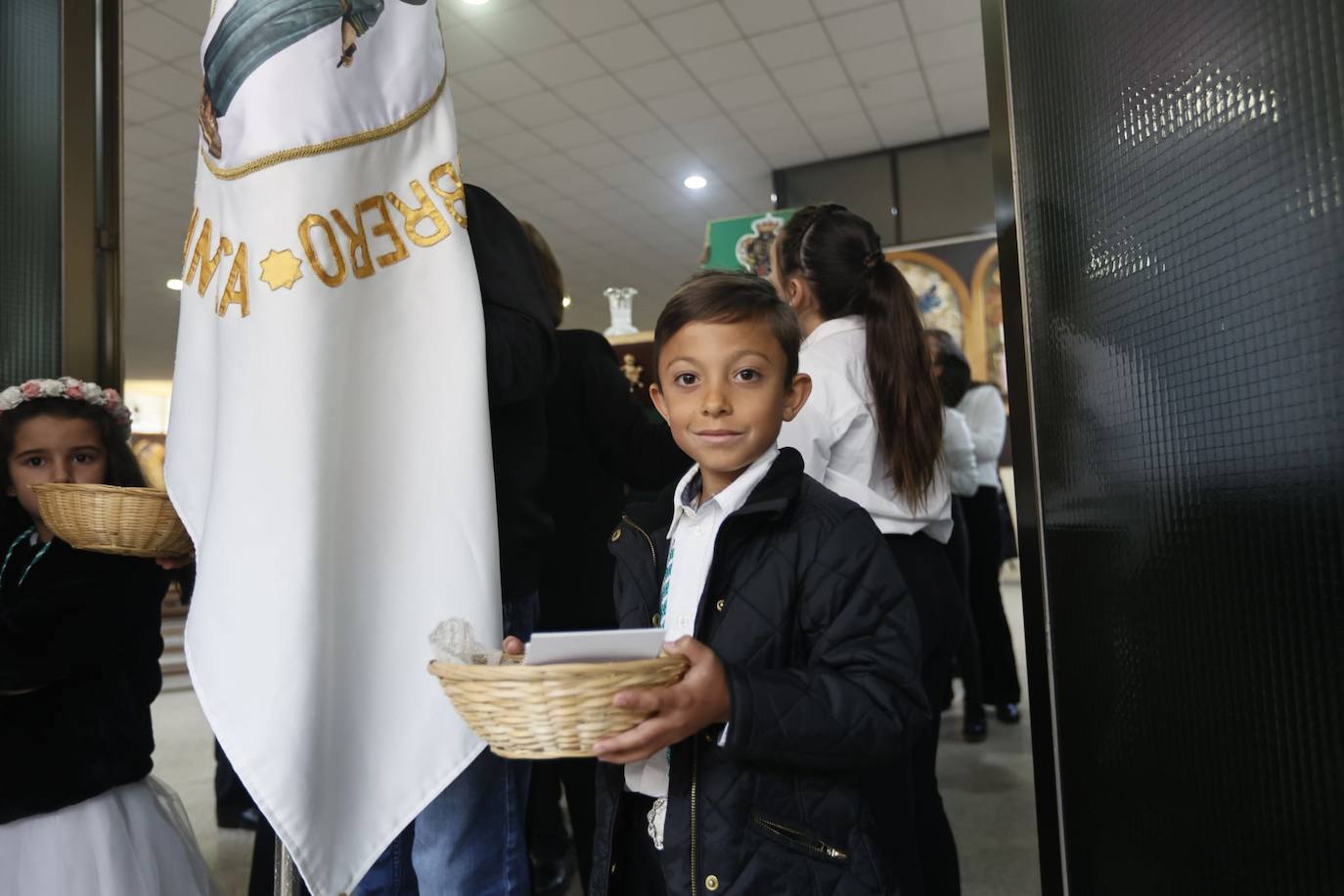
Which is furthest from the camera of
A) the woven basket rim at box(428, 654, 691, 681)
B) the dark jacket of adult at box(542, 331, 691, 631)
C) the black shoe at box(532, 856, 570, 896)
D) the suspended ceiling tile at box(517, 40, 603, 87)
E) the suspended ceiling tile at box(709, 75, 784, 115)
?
the suspended ceiling tile at box(709, 75, 784, 115)

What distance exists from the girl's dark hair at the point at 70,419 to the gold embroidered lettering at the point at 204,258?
0.51 m

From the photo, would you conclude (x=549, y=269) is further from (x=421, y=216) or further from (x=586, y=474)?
(x=421, y=216)

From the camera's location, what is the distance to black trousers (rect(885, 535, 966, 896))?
1.62 meters

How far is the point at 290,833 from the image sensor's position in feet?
3.54

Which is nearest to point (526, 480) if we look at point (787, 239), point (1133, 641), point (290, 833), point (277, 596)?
point (277, 596)

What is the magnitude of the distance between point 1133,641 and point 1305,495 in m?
0.38

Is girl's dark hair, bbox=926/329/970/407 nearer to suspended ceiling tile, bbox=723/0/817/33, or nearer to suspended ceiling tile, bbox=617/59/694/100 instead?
suspended ceiling tile, bbox=723/0/817/33

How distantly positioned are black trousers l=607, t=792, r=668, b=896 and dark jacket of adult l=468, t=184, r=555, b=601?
372mm

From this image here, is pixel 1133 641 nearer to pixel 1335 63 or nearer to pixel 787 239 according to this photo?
pixel 1335 63

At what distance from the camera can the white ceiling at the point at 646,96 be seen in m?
4.49

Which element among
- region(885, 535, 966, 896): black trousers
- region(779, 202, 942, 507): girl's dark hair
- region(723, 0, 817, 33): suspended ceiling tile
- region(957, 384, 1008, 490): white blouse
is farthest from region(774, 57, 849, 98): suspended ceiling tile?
region(885, 535, 966, 896): black trousers

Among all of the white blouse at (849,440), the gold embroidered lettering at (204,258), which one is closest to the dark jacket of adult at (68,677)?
the gold embroidered lettering at (204,258)

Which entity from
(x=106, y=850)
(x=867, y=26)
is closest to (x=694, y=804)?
(x=106, y=850)

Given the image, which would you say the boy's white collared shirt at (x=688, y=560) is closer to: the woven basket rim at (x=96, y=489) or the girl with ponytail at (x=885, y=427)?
the girl with ponytail at (x=885, y=427)
